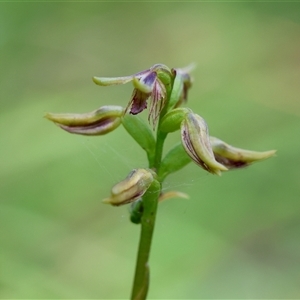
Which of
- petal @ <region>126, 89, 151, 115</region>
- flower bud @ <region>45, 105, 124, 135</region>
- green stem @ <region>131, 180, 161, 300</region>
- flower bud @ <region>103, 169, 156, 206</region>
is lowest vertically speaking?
green stem @ <region>131, 180, 161, 300</region>

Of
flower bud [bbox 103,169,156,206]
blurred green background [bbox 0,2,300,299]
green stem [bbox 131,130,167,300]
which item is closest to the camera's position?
flower bud [bbox 103,169,156,206]

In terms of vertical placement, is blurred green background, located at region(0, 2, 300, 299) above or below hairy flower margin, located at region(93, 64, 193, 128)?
below

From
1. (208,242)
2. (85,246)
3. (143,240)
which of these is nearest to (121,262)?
(85,246)

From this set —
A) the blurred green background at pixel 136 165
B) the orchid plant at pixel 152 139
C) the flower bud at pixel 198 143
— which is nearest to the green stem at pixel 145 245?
the orchid plant at pixel 152 139

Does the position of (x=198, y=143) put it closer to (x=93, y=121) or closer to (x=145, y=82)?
(x=145, y=82)

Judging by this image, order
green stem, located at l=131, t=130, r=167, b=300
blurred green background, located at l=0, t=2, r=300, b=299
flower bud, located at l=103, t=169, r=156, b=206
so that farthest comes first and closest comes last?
blurred green background, located at l=0, t=2, r=300, b=299, green stem, located at l=131, t=130, r=167, b=300, flower bud, located at l=103, t=169, r=156, b=206

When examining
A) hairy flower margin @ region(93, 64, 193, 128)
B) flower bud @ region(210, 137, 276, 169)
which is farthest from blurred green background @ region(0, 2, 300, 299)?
hairy flower margin @ region(93, 64, 193, 128)

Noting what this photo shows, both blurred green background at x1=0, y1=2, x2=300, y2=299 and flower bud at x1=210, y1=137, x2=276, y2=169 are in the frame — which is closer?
flower bud at x1=210, y1=137, x2=276, y2=169

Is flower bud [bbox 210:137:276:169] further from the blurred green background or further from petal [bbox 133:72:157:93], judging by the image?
the blurred green background
